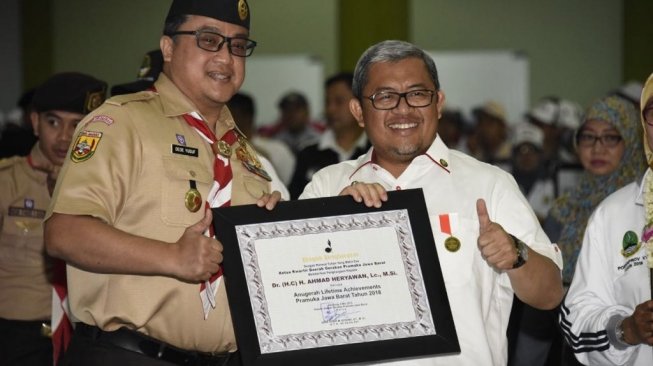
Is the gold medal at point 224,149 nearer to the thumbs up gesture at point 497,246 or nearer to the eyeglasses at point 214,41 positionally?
the eyeglasses at point 214,41

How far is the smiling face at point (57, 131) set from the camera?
15.0 ft

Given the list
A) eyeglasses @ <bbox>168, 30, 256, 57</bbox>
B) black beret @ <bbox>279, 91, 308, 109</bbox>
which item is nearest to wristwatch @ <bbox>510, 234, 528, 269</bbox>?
eyeglasses @ <bbox>168, 30, 256, 57</bbox>

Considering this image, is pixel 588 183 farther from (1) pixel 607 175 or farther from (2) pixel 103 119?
(2) pixel 103 119

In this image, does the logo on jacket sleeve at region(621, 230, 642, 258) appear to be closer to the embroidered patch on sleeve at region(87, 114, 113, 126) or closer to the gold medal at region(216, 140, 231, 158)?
the gold medal at region(216, 140, 231, 158)

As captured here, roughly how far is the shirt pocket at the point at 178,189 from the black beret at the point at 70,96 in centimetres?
139

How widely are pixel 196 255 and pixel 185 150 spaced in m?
0.53

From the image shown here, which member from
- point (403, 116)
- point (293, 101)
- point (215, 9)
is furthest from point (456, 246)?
point (293, 101)

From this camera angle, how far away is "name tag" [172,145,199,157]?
3.32 meters

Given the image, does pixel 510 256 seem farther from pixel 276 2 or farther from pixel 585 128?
pixel 276 2

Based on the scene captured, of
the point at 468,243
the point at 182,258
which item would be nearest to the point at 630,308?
the point at 468,243

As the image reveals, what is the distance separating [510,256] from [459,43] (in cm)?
1340

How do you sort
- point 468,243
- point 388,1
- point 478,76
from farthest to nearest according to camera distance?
point 478,76
point 388,1
point 468,243

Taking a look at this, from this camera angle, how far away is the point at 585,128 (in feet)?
16.4

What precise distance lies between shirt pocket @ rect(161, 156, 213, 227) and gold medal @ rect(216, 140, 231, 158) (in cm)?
15
